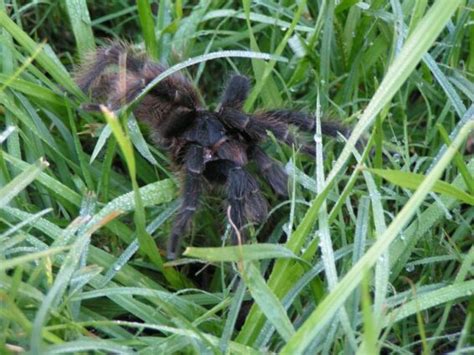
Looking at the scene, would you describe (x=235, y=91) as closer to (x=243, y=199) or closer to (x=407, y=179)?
(x=243, y=199)

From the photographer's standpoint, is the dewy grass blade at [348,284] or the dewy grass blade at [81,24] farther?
the dewy grass blade at [81,24]

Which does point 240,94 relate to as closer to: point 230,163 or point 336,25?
point 230,163

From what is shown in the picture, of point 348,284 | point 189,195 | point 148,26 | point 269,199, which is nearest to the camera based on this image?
point 348,284

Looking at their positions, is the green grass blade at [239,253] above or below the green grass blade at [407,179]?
below

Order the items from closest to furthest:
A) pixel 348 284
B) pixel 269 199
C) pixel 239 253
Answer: pixel 348 284
pixel 239 253
pixel 269 199

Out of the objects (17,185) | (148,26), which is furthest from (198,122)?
(17,185)

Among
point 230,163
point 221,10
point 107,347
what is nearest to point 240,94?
point 230,163

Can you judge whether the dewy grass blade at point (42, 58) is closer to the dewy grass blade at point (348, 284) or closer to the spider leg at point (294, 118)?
the spider leg at point (294, 118)

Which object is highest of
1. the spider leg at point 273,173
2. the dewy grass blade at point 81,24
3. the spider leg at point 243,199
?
the dewy grass blade at point 81,24

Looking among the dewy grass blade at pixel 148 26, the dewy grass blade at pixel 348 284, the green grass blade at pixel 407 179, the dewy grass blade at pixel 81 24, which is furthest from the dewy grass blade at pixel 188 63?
the dewy grass blade at pixel 348 284
